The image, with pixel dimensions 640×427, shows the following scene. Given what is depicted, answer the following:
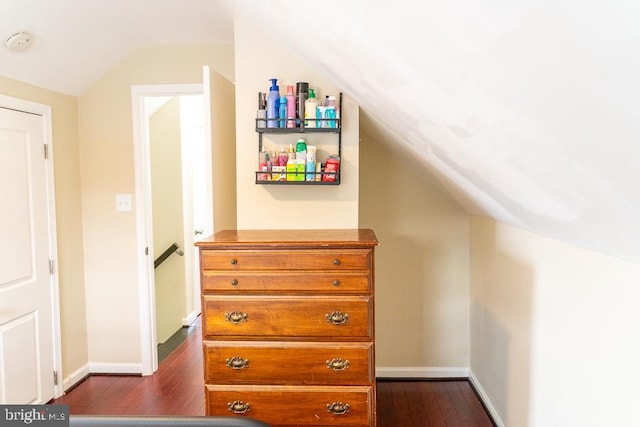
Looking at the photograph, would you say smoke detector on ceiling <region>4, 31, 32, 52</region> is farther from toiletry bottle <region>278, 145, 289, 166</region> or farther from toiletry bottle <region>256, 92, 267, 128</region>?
toiletry bottle <region>278, 145, 289, 166</region>

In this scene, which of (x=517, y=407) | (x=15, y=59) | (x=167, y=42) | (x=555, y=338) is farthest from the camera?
(x=167, y=42)

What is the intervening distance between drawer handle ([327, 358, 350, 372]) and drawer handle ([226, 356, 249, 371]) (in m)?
0.37

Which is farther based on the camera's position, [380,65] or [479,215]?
[479,215]

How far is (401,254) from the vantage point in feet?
10.2

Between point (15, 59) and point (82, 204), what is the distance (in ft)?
3.65

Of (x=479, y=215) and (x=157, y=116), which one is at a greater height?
(x=157, y=116)

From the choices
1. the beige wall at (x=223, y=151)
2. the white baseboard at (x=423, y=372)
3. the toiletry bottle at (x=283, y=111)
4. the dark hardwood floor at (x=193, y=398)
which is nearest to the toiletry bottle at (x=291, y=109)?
the toiletry bottle at (x=283, y=111)

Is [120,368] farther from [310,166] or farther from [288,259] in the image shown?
[310,166]

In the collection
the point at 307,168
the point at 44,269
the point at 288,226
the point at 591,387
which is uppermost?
the point at 307,168

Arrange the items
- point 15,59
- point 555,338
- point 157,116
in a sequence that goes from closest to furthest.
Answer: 1. point 555,338
2. point 15,59
3. point 157,116

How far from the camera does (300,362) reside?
188 centimetres

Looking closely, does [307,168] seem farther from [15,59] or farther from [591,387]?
[15,59]

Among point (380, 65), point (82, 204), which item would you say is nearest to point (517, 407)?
point (380, 65)

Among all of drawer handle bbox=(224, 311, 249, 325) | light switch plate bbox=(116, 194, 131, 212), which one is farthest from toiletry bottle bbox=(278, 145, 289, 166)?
light switch plate bbox=(116, 194, 131, 212)
